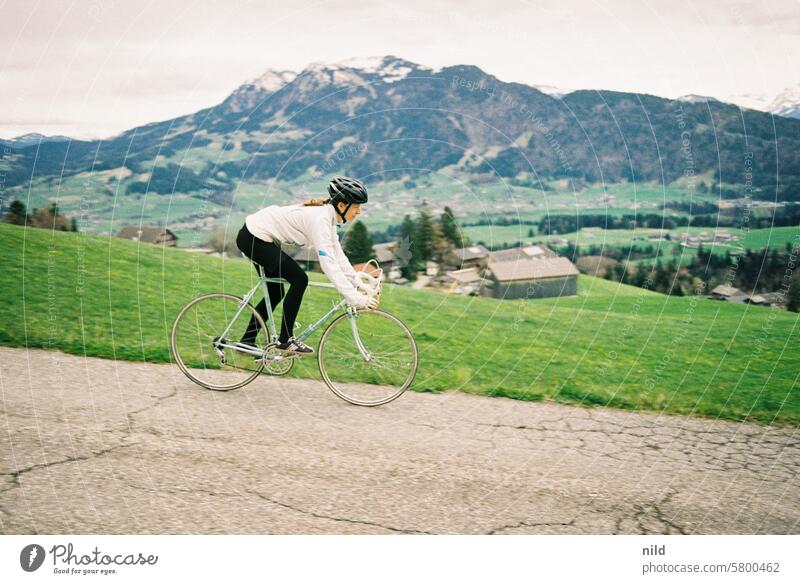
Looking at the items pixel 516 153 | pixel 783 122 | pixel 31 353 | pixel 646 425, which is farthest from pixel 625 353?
pixel 31 353

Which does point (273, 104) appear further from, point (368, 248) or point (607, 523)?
point (607, 523)

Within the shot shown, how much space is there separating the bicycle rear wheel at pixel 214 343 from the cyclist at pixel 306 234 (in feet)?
1.62

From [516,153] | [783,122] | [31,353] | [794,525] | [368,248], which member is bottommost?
[794,525]

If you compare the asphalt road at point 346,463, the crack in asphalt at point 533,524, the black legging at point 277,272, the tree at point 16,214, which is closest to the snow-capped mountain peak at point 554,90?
the asphalt road at point 346,463

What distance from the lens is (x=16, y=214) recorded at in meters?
9.83

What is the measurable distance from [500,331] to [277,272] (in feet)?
12.7

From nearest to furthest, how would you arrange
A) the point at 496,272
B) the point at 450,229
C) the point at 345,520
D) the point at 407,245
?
the point at 345,520, the point at 407,245, the point at 450,229, the point at 496,272

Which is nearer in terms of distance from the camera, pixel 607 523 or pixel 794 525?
pixel 607 523

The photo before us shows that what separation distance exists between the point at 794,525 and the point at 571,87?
707 centimetres

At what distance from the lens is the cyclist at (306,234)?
6.13 m

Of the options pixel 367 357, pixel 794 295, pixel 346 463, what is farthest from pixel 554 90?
pixel 346 463

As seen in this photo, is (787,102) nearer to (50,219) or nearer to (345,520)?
(345,520)

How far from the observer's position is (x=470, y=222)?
34.1 ft

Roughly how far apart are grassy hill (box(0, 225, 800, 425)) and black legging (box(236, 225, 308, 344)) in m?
0.94
